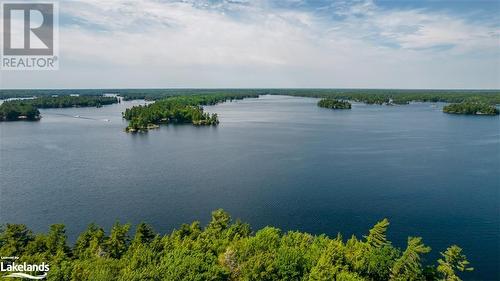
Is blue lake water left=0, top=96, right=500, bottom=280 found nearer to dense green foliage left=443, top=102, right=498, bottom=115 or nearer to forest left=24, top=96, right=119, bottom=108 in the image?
dense green foliage left=443, top=102, right=498, bottom=115

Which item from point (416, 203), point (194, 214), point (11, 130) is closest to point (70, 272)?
point (194, 214)

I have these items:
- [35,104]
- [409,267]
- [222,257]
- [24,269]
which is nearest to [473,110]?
[409,267]

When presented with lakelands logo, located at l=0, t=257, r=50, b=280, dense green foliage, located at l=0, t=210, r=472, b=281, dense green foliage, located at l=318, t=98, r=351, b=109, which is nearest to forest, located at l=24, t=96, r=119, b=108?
dense green foliage, located at l=318, t=98, r=351, b=109

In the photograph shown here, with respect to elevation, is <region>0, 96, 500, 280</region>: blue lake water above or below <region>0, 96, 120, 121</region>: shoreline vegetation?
below

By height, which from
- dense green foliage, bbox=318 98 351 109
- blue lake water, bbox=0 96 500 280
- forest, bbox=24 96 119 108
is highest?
dense green foliage, bbox=318 98 351 109

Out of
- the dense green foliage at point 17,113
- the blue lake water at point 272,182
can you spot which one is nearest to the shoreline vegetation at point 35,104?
the dense green foliage at point 17,113

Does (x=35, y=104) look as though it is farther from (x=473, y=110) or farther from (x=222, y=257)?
(x=473, y=110)

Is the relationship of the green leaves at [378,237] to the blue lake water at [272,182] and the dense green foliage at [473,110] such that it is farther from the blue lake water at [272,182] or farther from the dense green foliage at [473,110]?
the dense green foliage at [473,110]
